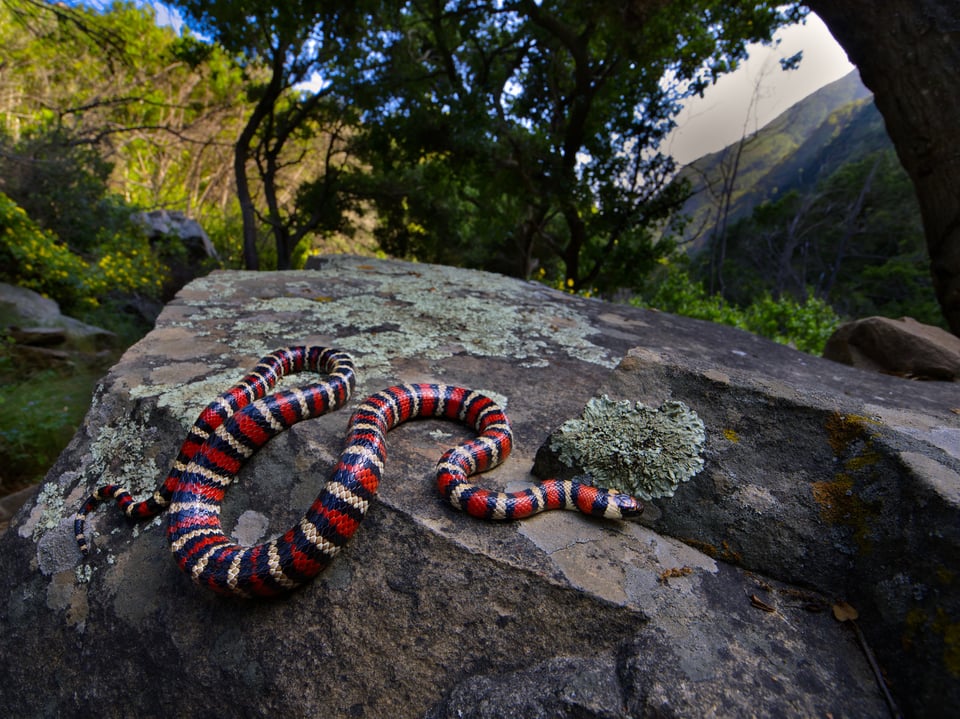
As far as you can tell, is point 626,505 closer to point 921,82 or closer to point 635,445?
point 635,445

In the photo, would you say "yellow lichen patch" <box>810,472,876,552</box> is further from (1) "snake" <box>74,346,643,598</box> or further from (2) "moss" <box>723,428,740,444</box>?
(1) "snake" <box>74,346,643,598</box>

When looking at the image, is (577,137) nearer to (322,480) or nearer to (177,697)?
(322,480)

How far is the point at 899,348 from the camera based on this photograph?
4.15 metres

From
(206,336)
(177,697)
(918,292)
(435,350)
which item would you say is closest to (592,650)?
(177,697)

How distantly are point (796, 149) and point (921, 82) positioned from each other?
1805 cm

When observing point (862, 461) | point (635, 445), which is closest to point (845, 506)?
point (862, 461)

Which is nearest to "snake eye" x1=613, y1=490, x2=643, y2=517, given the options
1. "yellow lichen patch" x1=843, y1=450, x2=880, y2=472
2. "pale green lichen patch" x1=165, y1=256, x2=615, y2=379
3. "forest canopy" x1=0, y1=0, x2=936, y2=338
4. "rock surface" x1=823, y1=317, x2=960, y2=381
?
"yellow lichen patch" x1=843, y1=450, x2=880, y2=472

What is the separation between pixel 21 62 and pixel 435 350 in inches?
588

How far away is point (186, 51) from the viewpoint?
8414mm

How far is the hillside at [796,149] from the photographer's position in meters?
13.4

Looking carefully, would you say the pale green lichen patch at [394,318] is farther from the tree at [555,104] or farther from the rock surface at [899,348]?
the tree at [555,104]

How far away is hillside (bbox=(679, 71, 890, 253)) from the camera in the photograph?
43.9 feet

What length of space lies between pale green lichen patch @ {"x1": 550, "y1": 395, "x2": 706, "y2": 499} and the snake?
3.9 inches

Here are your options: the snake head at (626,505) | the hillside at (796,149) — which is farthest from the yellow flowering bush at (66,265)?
the hillside at (796,149)
